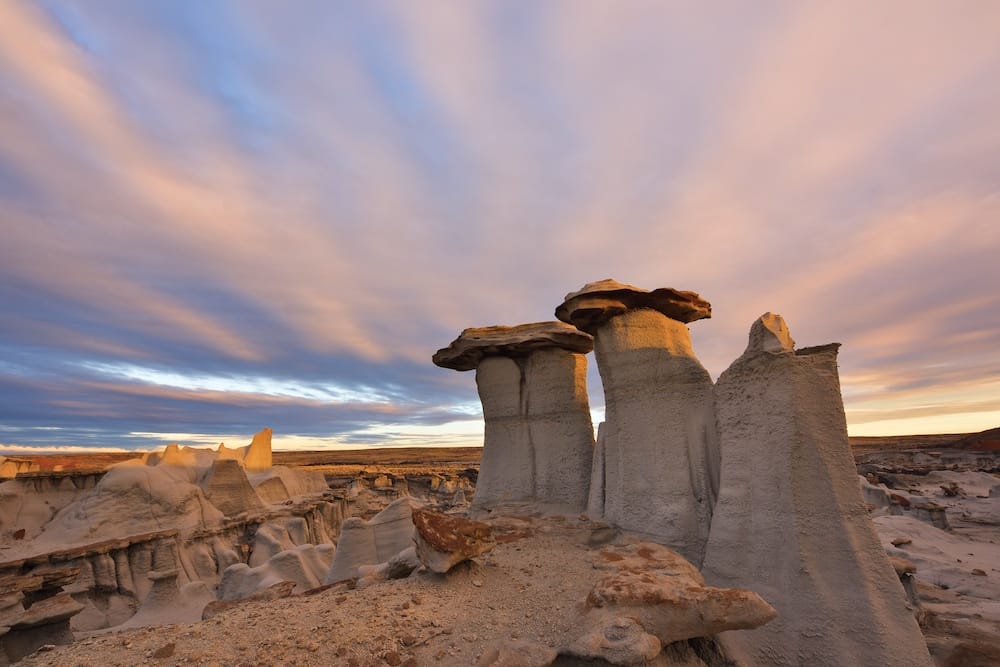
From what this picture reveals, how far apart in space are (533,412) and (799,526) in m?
7.03

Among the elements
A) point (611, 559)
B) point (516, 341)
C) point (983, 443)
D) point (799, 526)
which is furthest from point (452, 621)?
point (983, 443)

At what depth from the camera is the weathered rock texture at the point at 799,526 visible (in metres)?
5.42

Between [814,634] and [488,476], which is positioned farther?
[488,476]

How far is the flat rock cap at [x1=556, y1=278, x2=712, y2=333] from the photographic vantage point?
9141mm

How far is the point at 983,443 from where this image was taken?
209ft

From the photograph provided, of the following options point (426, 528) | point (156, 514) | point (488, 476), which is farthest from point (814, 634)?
point (156, 514)

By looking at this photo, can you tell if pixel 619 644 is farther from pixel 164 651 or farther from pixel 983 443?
pixel 983 443

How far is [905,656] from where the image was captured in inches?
205

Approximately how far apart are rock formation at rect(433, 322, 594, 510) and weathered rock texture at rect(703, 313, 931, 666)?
486cm

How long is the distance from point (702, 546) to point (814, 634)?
7.18ft

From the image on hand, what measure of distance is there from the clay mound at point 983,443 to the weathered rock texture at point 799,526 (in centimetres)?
7933

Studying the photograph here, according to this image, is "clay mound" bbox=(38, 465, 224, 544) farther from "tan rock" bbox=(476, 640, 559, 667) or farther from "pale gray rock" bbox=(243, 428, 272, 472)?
"tan rock" bbox=(476, 640, 559, 667)

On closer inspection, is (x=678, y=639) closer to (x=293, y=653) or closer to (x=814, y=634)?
(x=814, y=634)

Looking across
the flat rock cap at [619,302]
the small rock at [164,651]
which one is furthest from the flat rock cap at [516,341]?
the small rock at [164,651]
